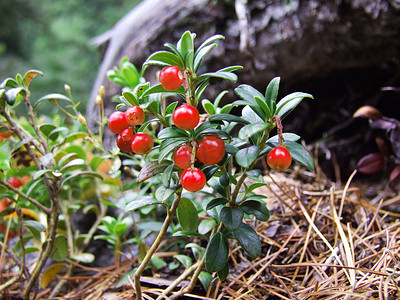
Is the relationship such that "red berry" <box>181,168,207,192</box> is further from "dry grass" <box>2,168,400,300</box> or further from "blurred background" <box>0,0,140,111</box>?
"blurred background" <box>0,0,140,111</box>

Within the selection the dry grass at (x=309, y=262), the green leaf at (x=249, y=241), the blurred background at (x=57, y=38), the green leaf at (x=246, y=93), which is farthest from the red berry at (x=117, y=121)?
the blurred background at (x=57, y=38)

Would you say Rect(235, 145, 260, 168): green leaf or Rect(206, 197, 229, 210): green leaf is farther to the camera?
Rect(206, 197, 229, 210): green leaf

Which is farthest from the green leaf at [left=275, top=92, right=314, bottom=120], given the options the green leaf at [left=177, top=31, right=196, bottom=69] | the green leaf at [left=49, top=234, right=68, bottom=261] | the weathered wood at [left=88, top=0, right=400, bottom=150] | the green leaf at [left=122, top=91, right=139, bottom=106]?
the weathered wood at [left=88, top=0, right=400, bottom=150]

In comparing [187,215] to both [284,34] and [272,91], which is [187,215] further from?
[284,34]

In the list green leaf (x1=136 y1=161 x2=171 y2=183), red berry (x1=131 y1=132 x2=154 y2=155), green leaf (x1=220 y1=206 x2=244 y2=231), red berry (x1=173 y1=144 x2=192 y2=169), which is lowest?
green leaf (x1=220 y1=206 x2=244 y2=231)

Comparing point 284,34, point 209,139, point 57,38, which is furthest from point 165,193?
point 57,38

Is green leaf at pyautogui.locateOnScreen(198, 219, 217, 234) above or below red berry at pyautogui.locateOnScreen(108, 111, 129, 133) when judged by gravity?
below

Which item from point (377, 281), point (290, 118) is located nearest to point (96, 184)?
point (377, 281)
